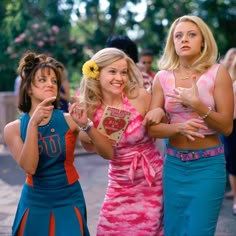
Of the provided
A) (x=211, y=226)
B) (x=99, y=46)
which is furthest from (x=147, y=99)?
(x=99, y=46)

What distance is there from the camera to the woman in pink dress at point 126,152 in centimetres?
326

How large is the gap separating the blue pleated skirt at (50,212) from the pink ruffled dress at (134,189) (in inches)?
14.4

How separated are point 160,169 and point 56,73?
89 centimetres

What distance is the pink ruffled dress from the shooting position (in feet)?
10.8

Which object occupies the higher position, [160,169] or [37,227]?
→ [160,169]

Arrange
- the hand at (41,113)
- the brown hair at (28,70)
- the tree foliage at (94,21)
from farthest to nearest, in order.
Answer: the tree foliage at (94,21), the brown hair at (28,70), the hand at (41,113)

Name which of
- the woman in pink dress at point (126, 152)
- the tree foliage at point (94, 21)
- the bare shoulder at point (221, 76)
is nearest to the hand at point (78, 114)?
the woman in pink dress at point (126, 152)

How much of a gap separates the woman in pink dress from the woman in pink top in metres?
0.13

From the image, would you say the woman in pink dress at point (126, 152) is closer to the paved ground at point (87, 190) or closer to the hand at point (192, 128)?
the hand at point (192, 128)

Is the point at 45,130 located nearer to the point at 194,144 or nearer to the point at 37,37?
the point at 194,144

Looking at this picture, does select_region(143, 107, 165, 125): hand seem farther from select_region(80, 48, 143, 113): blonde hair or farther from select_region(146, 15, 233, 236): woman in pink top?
select_region(80, 48, 143, 113): blonde hair

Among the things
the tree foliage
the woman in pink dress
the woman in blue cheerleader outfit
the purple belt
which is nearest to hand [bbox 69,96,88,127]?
the woman in blue cheerleader outfit

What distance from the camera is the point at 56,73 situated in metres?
3.20

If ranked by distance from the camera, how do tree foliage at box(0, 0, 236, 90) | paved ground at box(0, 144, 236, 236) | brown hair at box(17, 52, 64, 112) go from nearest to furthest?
1. brown hair at box(17, 52, 64, 112)
2. paved ground at box(0, 144, 236, 236)
3. tree foliage at box(0, 0, 236, 90)
